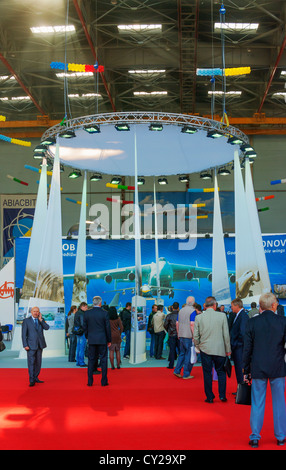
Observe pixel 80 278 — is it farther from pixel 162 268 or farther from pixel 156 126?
pixel 162 268

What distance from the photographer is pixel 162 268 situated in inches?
685

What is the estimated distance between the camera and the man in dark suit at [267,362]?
15.1 feet

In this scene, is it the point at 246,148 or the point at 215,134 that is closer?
the point at 215,134

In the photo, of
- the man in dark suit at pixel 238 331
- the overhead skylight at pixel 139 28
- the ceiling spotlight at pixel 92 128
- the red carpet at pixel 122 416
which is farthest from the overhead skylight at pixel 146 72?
the man in dark suit at pixel 238 331

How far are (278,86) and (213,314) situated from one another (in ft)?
55.9

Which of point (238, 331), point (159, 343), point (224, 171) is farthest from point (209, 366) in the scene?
point (224, 171)

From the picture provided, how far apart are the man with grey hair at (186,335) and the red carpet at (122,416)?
8.4 inches

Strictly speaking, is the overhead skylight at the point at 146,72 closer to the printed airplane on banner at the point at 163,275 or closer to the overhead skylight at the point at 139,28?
the overhead skylight at the point at 139,28

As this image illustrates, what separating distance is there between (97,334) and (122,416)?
6.65 feet

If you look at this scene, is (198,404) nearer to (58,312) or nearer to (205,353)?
(205,353)

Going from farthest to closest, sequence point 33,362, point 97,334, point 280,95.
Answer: point 280,95
point 33,362
point 97,334

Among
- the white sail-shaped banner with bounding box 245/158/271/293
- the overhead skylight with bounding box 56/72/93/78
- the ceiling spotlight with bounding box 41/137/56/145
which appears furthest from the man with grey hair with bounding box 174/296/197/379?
the overhead skylight with bounding box 56/72/93/78

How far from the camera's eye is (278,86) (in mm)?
21453
